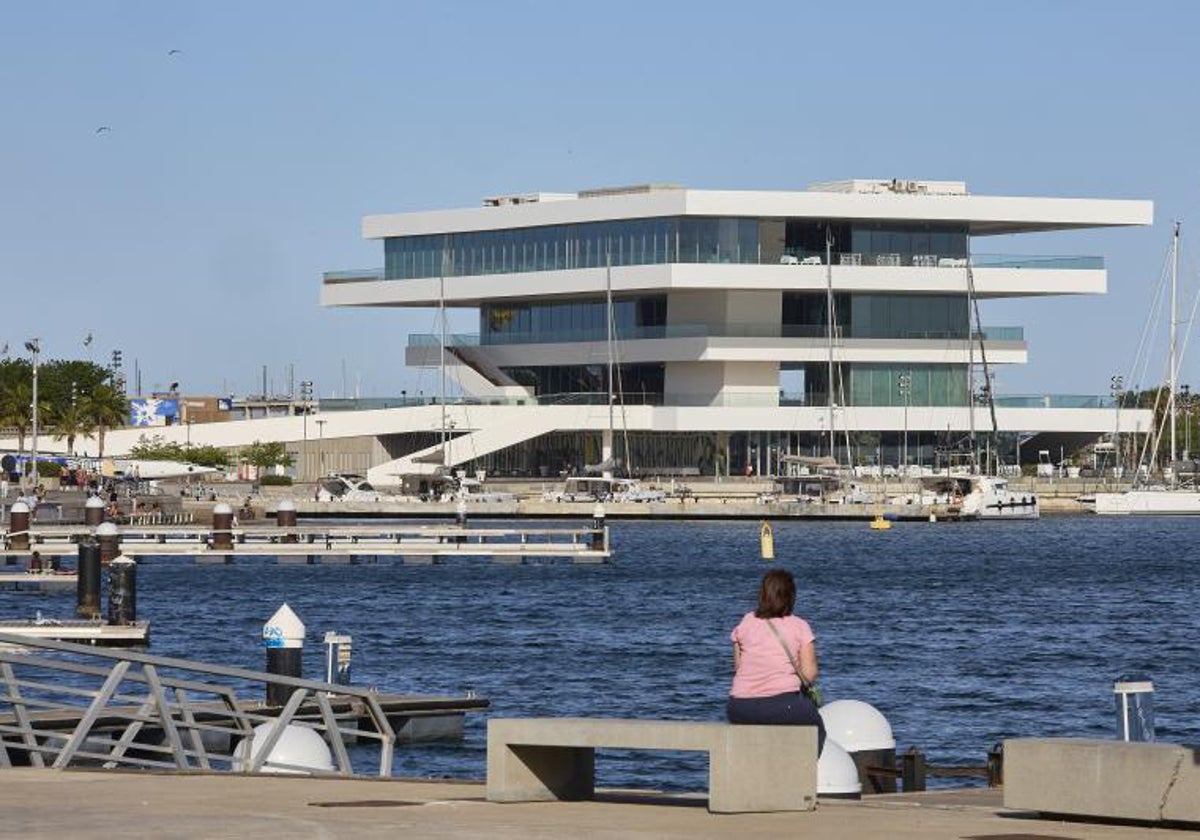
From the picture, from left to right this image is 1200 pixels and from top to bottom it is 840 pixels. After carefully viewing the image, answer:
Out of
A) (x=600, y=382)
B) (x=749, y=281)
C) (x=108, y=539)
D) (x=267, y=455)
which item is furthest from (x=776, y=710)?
(x=267, y=455)

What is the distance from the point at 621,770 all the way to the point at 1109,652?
865 inches

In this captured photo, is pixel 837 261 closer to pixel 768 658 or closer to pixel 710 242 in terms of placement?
pixel 710 242

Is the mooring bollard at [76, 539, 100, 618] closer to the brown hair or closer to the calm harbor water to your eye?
the calm harbor water

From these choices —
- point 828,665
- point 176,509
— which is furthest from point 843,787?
point 176,509

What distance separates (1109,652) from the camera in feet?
168

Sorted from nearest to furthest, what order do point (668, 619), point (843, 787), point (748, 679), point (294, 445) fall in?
1. point (748, 679)
2. point (843, 787)
3. point (668, 619)
4. point (294, 445)

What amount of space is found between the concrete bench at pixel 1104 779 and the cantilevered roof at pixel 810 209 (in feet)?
376

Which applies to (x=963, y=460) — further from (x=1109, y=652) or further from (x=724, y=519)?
(x=1109, y=652)

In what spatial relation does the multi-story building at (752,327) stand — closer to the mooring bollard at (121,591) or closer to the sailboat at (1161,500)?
the sailboat at (1161,500)

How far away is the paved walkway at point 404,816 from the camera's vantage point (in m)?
14.3

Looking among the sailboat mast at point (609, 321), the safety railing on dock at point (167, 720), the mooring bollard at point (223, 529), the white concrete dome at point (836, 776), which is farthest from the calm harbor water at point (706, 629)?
the sailboat mast at point (609, 321)

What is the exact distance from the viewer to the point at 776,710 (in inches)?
669

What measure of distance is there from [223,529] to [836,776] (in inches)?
2449

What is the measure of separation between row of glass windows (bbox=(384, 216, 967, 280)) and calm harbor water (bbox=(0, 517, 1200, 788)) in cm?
3422
